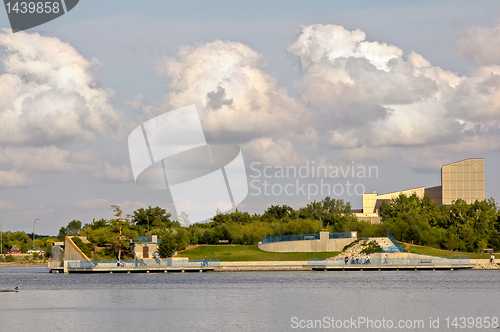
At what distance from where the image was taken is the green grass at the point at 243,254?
91.9 metres

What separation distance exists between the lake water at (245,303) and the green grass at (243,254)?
2182 centimetres

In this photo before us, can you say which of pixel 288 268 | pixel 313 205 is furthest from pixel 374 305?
pixel 313 205

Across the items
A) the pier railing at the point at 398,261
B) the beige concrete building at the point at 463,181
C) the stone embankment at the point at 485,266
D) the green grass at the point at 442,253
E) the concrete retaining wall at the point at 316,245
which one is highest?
the beige concrete building at the point at 463,181

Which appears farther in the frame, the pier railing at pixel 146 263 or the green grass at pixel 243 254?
the green grass at pixel 243 254

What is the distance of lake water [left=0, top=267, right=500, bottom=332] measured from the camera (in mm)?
36469

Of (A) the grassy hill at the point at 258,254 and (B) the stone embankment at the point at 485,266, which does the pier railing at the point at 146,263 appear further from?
(B) the stone embankment at the point at 485,266

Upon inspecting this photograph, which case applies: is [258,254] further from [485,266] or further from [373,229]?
[485,266]

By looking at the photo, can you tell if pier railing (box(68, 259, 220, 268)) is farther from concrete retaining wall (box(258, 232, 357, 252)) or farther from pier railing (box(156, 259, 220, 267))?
concrete retaining wall (box(258, 232, 357, 252))

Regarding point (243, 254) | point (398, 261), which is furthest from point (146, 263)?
point (398, 261)

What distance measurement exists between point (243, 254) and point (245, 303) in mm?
48582

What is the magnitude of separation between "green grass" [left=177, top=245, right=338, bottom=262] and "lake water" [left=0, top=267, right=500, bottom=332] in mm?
21817

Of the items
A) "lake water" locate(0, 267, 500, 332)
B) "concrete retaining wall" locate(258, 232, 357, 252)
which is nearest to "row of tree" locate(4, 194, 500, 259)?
"concrete retaining wall" locate(258, 232, 357, 252)

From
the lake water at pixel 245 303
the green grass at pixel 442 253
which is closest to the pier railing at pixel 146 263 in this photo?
the lake water at pixel 245 303

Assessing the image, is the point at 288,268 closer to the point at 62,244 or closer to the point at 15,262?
the point at 62,244
